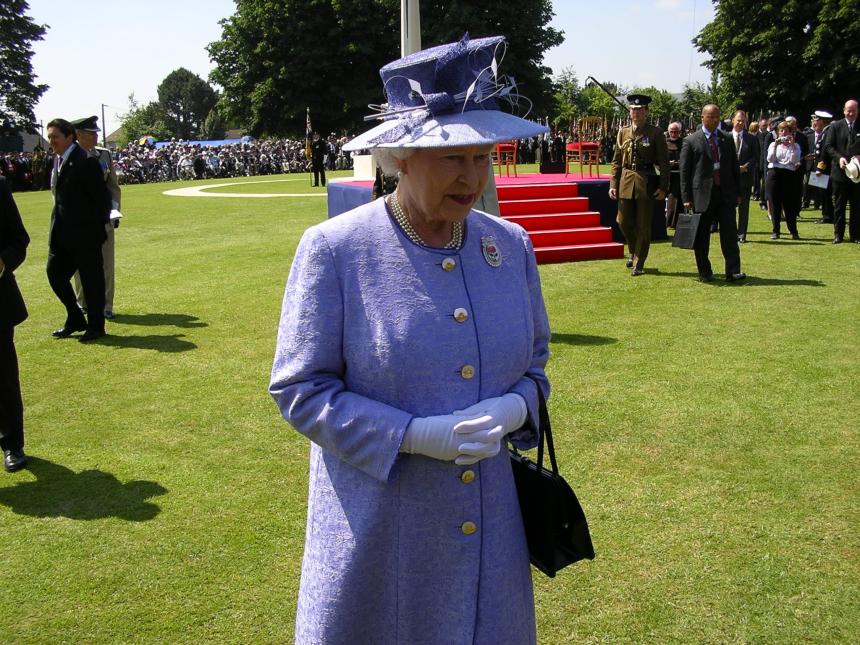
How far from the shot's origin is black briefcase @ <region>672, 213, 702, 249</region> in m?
9.77

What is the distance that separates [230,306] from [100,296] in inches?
64.9

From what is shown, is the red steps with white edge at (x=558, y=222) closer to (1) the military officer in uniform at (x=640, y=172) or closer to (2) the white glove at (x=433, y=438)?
(1) the military officer in uniform at (x=640, y=172)

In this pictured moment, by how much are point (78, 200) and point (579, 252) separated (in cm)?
685

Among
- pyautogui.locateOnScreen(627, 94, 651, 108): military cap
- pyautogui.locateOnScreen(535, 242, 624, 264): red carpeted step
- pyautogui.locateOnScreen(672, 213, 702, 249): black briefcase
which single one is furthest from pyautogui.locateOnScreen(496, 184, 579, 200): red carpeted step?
pyautogui.locateOnScreen(672, 213, 702, 249): black briefcase

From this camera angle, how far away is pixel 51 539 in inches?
166

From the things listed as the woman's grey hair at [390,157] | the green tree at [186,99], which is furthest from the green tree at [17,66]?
the green tree at [186,99]

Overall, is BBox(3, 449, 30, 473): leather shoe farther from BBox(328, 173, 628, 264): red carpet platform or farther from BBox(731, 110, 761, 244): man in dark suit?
BBox(731, 110, 761, 244): man in dark suit

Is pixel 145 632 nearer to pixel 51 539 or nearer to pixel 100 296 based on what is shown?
pixel 51 539

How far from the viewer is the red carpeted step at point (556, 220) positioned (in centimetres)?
1258

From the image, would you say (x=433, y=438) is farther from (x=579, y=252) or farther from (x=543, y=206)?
(x=543, y=206)

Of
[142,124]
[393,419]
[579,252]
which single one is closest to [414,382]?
[393,419]

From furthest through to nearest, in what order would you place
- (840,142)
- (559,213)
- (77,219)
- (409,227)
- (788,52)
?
(788,52)
(559,213)
(840,142)
(77,219)
(409,227)

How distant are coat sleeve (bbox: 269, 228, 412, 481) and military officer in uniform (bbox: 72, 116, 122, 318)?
7303mm

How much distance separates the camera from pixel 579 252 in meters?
12.1
